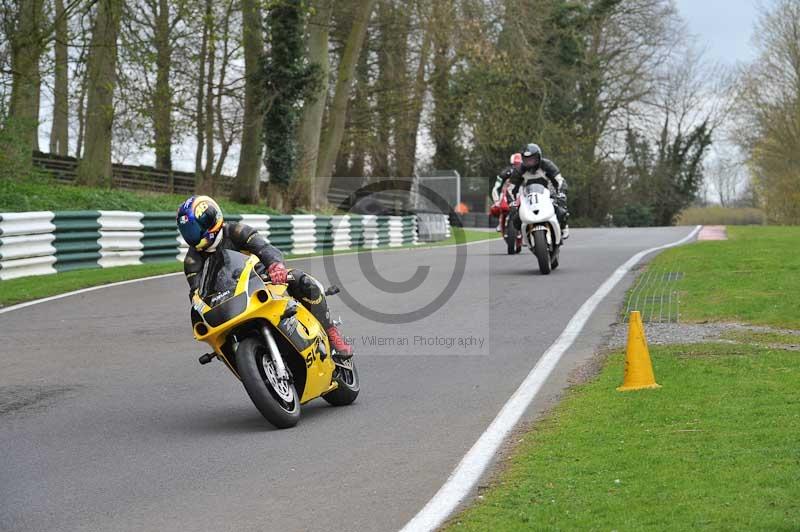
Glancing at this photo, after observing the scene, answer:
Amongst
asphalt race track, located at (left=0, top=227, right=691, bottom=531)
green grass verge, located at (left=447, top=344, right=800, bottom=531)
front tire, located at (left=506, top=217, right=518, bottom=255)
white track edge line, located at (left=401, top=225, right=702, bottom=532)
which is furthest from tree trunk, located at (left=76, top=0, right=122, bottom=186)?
green grass verge, located at (left=447, top=344, right=800, bottom=531)

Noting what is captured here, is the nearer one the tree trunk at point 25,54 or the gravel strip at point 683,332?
the gravel strip at point 683,332

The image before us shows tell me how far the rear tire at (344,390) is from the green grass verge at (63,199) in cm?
1430

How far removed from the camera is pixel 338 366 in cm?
835

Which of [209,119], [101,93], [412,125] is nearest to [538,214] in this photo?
[101,93]

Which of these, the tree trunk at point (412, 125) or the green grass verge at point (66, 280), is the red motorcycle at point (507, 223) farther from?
the tree trunk at point (412, 125)

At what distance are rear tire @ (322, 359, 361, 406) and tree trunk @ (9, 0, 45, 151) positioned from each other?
16.9 metres

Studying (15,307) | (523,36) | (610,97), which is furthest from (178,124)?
(610,97)

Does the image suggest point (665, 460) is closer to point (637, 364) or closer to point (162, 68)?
point (637, 364)

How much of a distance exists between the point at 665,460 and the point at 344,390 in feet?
9.82

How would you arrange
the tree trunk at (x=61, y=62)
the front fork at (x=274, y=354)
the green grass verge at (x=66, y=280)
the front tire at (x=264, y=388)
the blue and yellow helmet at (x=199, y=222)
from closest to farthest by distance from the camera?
the front tire at (x=264, y=388) < the blue and yellow helmet at (x=199, y=222) < the front fork at (x=274, y=354) < the green grass verge at (x=66, y=280) < the tree trunk at (x=61, y=62)

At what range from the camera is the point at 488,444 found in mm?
6934

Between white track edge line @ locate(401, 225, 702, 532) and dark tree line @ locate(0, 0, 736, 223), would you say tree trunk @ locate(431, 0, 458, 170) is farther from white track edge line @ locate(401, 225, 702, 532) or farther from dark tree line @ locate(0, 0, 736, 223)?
white track edge line @ locate(401, 225, 702, 532)

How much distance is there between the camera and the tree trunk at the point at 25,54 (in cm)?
2316

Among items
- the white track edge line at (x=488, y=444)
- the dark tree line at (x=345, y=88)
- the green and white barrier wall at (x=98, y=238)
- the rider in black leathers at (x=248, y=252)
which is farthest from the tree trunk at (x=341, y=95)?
the rider in black leathers at (x=248, y=252)
